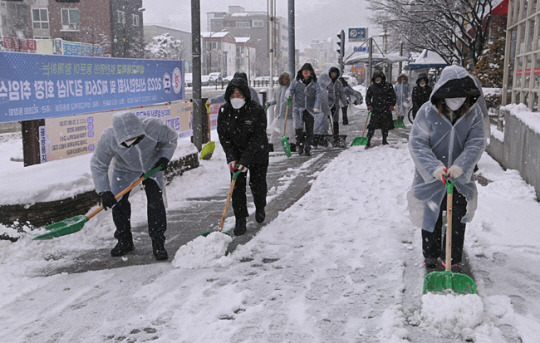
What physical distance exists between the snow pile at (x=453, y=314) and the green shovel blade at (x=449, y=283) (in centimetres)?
16

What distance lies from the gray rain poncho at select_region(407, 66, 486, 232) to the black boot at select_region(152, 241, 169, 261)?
7.74 ft

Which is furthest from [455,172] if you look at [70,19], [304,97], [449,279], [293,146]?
[70,19]

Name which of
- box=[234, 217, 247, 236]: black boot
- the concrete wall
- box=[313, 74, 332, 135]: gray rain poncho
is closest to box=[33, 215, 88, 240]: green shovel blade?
box=[234, 217, 247, 236]: black boot

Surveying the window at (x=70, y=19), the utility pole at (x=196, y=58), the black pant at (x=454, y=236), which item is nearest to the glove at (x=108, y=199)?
the black pant at (x=454, y=236)

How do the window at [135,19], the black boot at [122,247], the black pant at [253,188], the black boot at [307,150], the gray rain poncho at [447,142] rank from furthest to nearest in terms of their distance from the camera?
the window at [135,19] < the black boot at [307,150] < the black pant at [253,188] < the black boot at [122,247] < the gray rain poncho at [447,142]

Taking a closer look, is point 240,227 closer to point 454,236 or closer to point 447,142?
point 454,236

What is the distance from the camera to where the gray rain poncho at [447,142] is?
12.5ft

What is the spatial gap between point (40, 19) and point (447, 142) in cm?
5156

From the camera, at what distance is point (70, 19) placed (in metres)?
47.1

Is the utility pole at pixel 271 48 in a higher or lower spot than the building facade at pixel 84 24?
lower

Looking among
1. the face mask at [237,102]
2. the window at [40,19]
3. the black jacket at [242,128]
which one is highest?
the window at [40,19]

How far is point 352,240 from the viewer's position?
516cm

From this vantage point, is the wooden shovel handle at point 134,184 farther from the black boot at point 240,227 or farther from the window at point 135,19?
the window at point 135,19

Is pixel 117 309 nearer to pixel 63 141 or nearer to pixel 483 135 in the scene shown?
pixel 483 135
